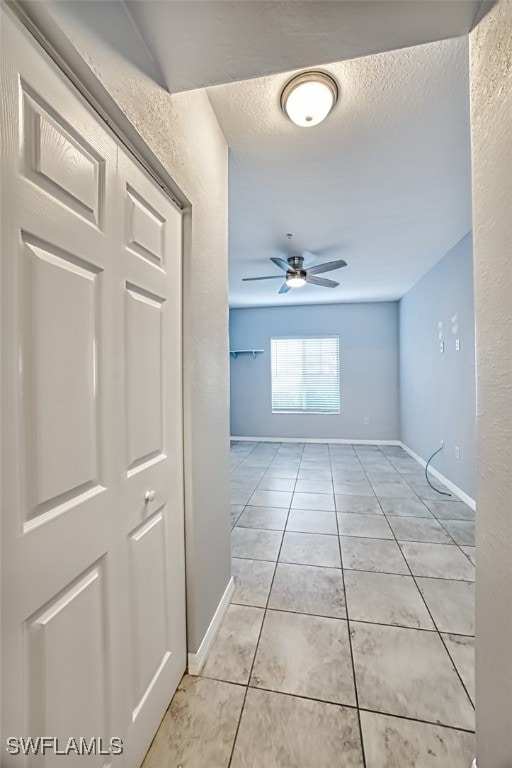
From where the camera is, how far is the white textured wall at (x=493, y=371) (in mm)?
797

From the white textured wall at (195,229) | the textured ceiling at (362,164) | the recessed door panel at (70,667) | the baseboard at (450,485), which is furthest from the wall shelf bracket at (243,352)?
the recessed door panel at (70,667)

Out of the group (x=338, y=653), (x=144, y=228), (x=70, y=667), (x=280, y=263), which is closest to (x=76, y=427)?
(x=70, y=667)

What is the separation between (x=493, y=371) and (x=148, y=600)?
1.30 metres

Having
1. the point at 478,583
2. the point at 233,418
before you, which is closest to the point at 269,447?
the point at 233,418

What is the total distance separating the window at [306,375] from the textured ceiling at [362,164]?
2.48m

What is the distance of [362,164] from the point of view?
208cm

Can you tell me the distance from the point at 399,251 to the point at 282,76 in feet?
8.80

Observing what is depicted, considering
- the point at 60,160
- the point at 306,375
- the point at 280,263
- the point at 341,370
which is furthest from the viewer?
the point at 306,375

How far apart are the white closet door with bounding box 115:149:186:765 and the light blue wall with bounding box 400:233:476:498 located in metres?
2.96

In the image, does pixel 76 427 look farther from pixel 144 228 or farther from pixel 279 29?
pixel 279 29

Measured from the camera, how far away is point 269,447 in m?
5.80

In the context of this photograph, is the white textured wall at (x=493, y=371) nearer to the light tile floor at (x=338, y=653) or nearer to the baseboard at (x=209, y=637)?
the light tile floor at (x=338, y=653)

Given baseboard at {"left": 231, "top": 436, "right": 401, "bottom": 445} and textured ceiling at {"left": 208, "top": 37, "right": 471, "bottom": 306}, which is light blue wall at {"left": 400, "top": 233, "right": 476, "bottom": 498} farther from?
baseboard at {"left": 231, "top": 436, "right": 401, "bottom": 445}

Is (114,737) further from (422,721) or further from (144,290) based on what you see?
(144,290)
